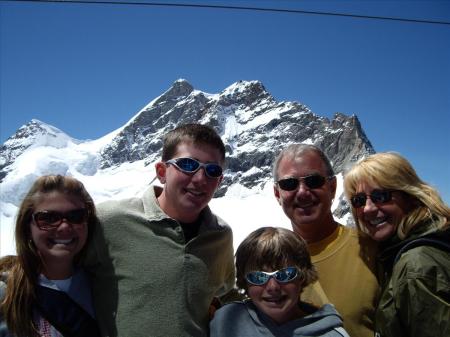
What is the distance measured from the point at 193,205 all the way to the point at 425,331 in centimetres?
218

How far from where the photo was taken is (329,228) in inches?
184

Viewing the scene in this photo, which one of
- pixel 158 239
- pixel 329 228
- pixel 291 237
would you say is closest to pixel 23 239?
pixel 158 239

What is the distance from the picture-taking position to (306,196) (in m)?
4.57

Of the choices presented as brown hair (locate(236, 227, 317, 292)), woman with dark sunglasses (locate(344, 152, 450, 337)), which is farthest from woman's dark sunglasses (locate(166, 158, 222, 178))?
woman with dark sunglasses (locate(344, 152, 450, 337))

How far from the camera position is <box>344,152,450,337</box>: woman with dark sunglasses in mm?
3398

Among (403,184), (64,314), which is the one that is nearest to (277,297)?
(403,184)

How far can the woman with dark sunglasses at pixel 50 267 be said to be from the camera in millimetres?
3535

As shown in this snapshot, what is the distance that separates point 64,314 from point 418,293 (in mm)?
2874

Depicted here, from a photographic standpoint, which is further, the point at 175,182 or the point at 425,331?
the point at 175,182

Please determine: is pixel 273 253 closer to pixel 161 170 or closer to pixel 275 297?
pixel 275 297

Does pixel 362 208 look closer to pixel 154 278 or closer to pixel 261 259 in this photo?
pixel 261 259

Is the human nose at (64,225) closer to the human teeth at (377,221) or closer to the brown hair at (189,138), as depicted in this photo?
the brown hair at (189,138)

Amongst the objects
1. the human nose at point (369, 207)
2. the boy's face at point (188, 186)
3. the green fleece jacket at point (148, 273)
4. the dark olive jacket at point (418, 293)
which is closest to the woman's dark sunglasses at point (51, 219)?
the green fleece jacket at point (148, 273)

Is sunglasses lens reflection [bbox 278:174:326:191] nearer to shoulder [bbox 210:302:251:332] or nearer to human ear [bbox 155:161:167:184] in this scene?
human ear [bbox 155:161:167:184]
